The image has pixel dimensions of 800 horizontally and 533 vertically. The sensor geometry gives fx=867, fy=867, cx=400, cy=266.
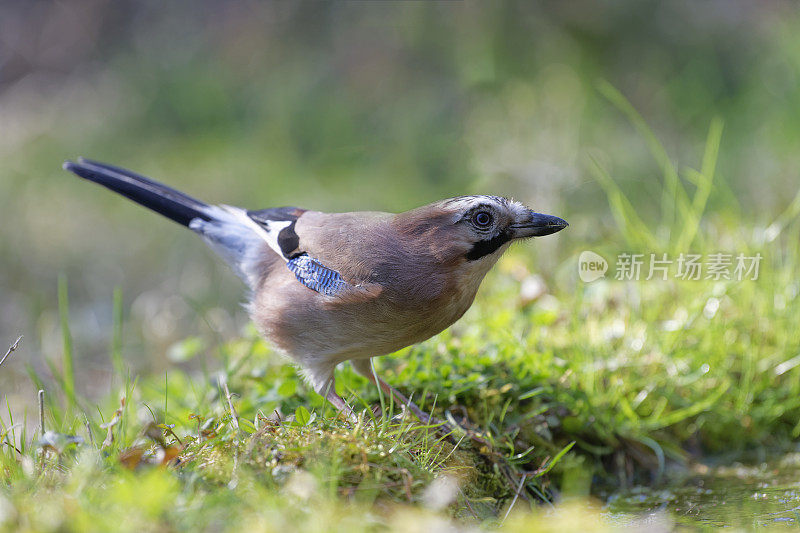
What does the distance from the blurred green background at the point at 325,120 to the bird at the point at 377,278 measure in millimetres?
1669

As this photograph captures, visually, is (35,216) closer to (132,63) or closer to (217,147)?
(217,147)

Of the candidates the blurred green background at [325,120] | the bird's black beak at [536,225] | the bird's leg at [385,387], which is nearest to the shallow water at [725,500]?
the bird's leg at [385,387]

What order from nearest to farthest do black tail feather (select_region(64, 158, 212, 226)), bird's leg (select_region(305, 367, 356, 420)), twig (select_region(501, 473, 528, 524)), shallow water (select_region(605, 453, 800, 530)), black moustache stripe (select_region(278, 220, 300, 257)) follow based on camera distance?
shallow water (select_region(605, 453, 800, 530))
twig (select_region(501, 473, 528, 524))
bird's leg (select_region(305, 367, 356, 420))
black moustache stripe (select_region(278, 220, 300, 257))
black tail feather (select_region(64, 158, 212, 226))

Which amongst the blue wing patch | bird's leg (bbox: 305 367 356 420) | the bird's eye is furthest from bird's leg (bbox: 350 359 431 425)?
the bird's eye

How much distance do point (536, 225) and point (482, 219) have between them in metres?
0.21

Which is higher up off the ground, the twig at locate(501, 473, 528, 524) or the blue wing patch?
the blue wing patch

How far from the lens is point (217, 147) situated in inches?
397

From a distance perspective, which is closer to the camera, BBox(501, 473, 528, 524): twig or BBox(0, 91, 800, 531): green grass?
BBox(0, 91, 800, 531): green grass

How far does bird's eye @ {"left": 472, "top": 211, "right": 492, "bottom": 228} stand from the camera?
3434 millimetres

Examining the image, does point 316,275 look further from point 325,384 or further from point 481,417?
point 481,417

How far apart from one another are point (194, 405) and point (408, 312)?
1.29m

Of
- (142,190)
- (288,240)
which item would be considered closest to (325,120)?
(142,190)

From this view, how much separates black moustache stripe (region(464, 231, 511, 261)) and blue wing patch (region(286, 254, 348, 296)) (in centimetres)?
53

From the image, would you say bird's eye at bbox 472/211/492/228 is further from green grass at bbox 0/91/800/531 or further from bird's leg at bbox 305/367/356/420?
bird's leg at bbox 305/367/356/420
